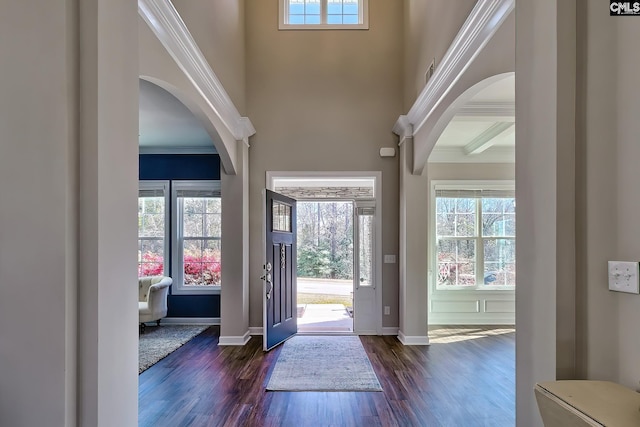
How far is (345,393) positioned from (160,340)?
296 centimetres

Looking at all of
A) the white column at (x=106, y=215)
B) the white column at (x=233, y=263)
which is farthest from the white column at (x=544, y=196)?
the white column at (x=233, y=263)

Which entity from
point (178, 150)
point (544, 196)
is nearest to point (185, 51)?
point (544, 196)

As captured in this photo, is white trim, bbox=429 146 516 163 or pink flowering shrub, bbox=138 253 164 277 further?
pink flowering shrub, bbox=138 253 164 277

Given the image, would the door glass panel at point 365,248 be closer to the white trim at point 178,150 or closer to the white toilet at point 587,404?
the white trim at point 178,150

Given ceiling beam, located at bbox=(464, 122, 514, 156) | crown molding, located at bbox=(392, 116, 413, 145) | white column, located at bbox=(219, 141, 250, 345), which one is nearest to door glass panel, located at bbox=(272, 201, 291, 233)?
white column, located at bbox=(219, 141, 250, 345)

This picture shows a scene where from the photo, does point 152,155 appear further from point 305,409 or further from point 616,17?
point 616,17

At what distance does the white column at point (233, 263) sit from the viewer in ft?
15.9

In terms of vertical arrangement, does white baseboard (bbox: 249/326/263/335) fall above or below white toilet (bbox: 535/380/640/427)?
below

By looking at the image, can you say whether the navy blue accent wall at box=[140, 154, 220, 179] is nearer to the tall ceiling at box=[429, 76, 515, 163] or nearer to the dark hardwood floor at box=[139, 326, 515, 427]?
the dark hardwood floor at box=[139, 326, 515, 427]

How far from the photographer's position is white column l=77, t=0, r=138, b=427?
59.2 inches

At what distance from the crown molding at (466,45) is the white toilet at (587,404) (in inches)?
78.6

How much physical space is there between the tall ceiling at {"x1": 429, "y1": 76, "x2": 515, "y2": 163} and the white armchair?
15.1 feet

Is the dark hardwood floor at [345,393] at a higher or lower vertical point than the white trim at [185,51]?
lower

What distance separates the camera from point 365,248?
17.9ft
